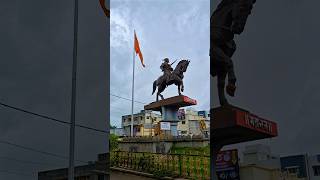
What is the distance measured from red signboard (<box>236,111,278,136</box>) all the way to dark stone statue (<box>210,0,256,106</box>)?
111 mm

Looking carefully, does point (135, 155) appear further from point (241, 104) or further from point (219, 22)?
point (219, 22)

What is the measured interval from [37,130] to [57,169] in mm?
195

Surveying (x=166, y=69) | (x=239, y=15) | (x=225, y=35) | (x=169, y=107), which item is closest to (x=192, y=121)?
(x=169, y=107)

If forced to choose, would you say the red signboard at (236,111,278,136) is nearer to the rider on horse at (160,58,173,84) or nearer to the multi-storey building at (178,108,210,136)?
the multi-storey building at (178,108,210,136)

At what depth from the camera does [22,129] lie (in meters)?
1.65

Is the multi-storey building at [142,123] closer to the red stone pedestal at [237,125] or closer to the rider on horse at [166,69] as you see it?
the rider on horse at [166,69]

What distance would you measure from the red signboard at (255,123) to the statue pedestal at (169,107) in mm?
351

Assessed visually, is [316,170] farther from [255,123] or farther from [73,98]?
[73,98]

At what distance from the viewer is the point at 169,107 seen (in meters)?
1.64

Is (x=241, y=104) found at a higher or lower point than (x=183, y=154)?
higher

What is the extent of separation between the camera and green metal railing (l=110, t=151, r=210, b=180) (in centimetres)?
167

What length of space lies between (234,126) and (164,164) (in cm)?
40

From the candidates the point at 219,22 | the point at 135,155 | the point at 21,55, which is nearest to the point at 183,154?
the point at 135,155

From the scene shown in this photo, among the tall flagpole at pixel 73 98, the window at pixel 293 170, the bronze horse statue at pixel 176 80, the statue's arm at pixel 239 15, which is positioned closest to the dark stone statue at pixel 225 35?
the statue's arm at pixel 239 15
